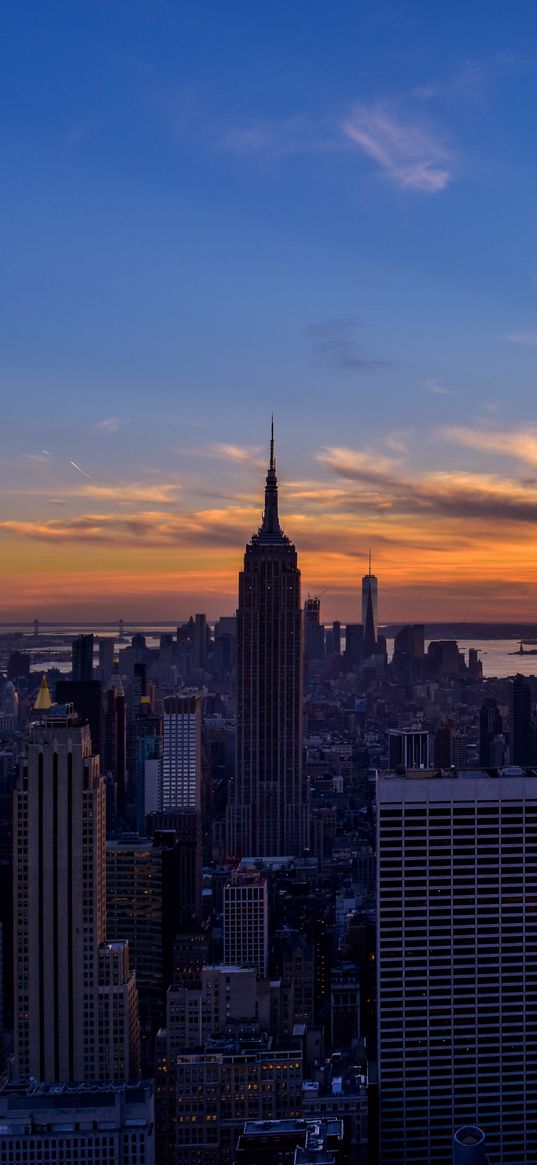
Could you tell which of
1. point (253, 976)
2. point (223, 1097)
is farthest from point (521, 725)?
point (223, 1097)

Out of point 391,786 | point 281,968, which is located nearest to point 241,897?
point 281,968

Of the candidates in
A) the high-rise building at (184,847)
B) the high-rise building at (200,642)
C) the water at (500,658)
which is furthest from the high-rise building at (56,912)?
the high-rise building at (200,642)

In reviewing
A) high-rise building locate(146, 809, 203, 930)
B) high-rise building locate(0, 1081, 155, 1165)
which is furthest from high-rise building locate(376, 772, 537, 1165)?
high-rise building locate(146, 809, 203, 930)

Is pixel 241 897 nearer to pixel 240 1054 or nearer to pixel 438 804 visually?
pixel 240 1054

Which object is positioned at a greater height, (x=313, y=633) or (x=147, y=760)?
(x=313, y=633)

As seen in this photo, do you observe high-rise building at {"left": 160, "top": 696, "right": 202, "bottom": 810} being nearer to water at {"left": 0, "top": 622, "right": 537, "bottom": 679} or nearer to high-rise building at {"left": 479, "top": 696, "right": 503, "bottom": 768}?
water at {"left": 0, "top": 622, "right": 537, "bottom": 679}

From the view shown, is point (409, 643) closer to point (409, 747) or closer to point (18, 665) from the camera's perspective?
point (409, 747)

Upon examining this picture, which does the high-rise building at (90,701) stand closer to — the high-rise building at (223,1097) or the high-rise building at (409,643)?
the high-rise building at (409,643)
